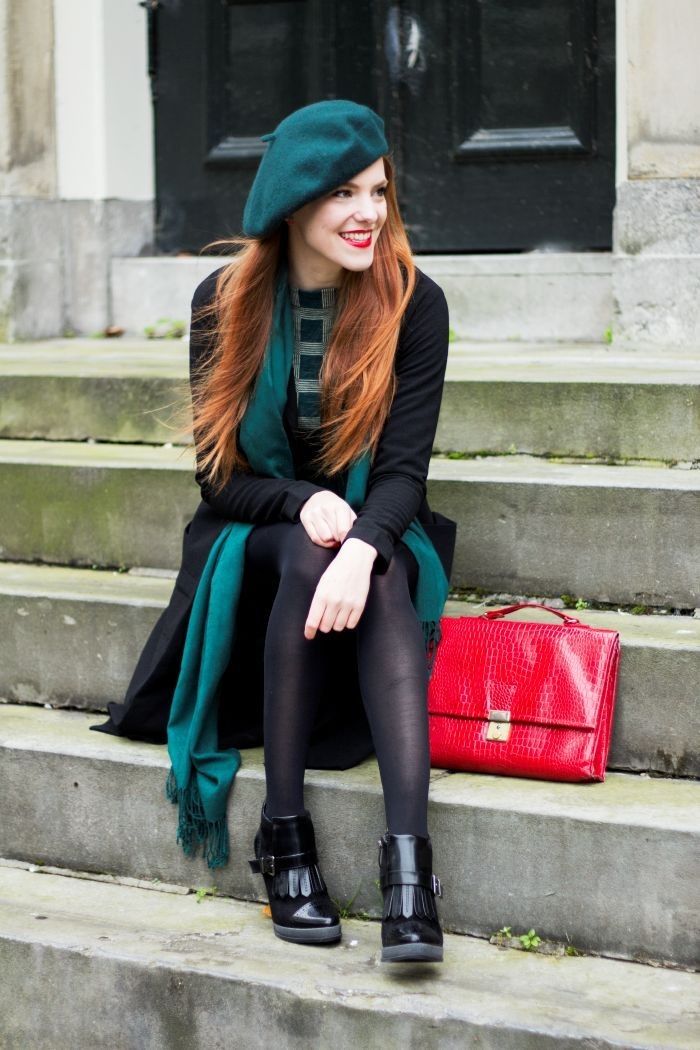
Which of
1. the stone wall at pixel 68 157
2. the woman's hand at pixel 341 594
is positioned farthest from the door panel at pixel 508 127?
the woman's hand at pixel 341 594

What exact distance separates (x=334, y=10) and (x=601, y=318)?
1448 mm

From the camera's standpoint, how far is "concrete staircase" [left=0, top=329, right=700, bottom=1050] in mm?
2492

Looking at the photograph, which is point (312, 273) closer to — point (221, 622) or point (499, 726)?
point (221, 622)

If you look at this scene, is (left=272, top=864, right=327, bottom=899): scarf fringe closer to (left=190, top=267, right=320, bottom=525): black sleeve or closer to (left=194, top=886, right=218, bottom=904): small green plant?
(left=194, top=886, right=218, bottom=904): small green plant

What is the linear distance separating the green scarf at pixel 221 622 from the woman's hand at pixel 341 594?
257 millimetres

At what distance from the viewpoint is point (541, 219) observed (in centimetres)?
485

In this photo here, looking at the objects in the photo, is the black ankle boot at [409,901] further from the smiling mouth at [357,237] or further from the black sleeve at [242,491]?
the smiling mouth at [357,237]

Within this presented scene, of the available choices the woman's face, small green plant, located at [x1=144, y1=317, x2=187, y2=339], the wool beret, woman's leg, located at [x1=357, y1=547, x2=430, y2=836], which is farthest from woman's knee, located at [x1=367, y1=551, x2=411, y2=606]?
small green plant, located at [x1=144, y1=317, x2=187, y2=339]

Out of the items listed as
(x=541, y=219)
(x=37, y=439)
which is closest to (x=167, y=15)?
(x=541, y=219)

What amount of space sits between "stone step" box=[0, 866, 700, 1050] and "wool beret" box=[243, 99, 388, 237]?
1382mm

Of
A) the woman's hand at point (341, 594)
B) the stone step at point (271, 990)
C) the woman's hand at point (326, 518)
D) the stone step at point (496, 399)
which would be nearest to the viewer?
the stone step at point (271, 990)

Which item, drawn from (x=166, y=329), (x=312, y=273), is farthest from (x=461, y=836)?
(x=166, y=329)

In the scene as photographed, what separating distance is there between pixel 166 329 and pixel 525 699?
2.75 m

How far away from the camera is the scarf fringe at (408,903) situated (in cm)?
247
